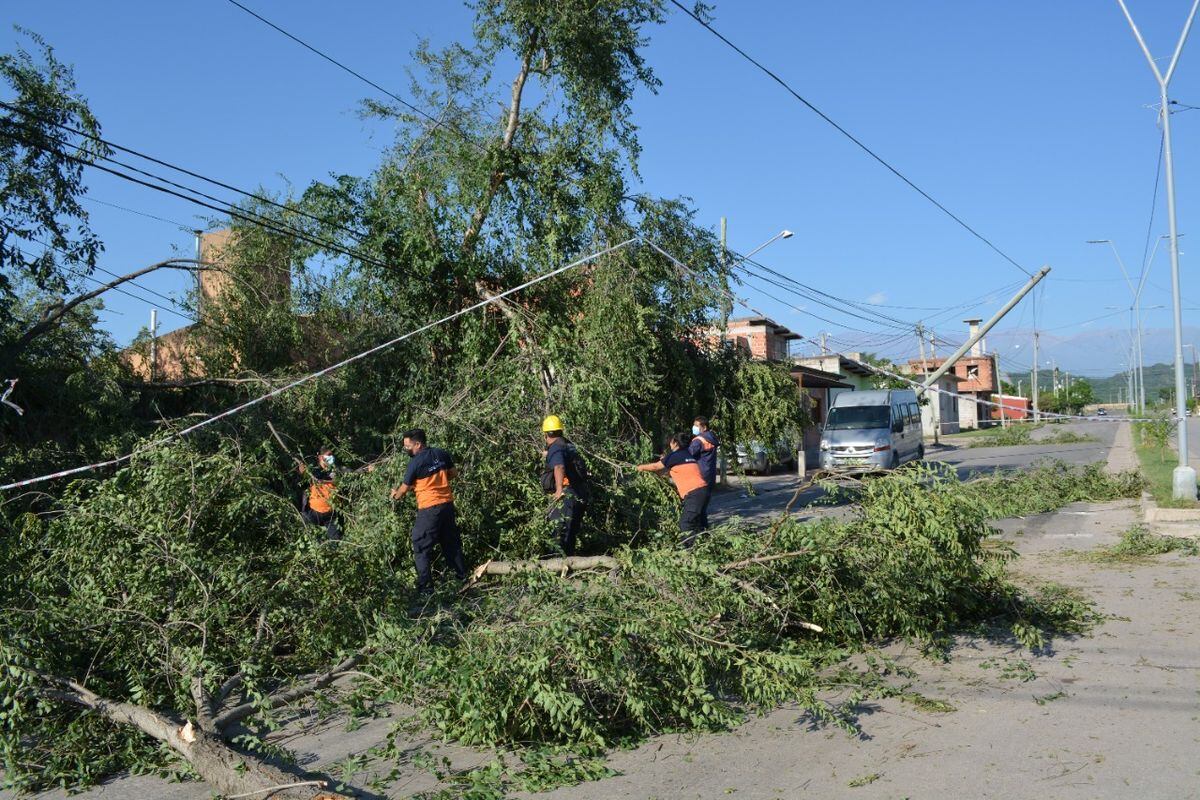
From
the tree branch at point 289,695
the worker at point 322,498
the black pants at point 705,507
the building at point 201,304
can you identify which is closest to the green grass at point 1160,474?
the black pants at point 705,507

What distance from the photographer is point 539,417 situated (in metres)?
10.2

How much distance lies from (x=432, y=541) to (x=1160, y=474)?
16.7 m

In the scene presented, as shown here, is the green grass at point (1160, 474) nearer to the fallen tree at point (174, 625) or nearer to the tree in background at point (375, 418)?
the tree in background at point (375, 418)

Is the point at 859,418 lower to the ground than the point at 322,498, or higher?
higher

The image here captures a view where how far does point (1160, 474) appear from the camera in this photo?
18656 millimetres

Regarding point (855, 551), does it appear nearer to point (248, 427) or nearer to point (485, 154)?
point (248, 427)

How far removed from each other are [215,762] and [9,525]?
3.51 meters

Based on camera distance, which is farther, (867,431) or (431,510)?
(867,431)

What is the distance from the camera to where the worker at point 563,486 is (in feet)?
28.1

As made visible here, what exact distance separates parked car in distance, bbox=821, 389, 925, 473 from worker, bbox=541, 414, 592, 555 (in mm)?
14476

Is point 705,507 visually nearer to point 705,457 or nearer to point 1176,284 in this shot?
point 705,457

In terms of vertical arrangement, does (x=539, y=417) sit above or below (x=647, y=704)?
above

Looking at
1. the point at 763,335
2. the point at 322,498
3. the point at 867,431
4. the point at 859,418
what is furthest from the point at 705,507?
the point at 763,335

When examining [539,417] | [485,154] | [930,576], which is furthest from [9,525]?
[485,154]
